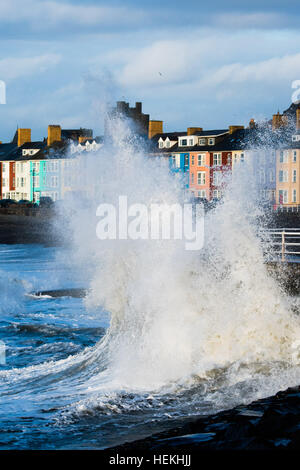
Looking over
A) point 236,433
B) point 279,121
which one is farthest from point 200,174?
point 236,433

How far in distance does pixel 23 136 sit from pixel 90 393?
283ft

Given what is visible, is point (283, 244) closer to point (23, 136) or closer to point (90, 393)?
point (90, 393)

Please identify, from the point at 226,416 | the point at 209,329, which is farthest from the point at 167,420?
the point at 209,329

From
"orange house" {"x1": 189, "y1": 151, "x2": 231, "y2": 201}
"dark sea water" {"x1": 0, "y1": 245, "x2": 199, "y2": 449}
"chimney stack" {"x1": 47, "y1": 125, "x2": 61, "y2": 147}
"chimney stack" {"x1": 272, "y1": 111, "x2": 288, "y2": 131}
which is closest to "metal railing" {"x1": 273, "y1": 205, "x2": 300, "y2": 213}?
"chimney stack" {"x1": 272, "y1": 111, "x2": 288, "y2": 131}

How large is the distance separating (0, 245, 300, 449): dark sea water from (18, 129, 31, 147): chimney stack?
264 feet

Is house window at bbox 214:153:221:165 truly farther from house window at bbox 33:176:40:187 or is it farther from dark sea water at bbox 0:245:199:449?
dark sea water at bbox 0:245:199:449

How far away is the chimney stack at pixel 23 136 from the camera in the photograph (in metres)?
93.7

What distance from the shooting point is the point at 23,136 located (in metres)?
94.1

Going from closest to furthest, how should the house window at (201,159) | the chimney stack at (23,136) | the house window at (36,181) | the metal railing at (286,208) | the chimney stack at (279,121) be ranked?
the metal railing at (286,208) → the chimney stack at (279,121) → the house window at (201,159) → the house window at (36,181) → the chimney stack at (23,136)

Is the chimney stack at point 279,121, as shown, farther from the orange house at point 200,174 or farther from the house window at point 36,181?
the house window at point 36,181

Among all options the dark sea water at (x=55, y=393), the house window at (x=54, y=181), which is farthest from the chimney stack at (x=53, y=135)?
the dark sea water at (x=55, y=393)

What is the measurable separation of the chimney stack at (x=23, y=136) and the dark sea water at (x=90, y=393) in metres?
80.4

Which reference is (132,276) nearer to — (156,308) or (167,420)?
(156,308)

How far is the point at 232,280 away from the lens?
A: 12.4m
